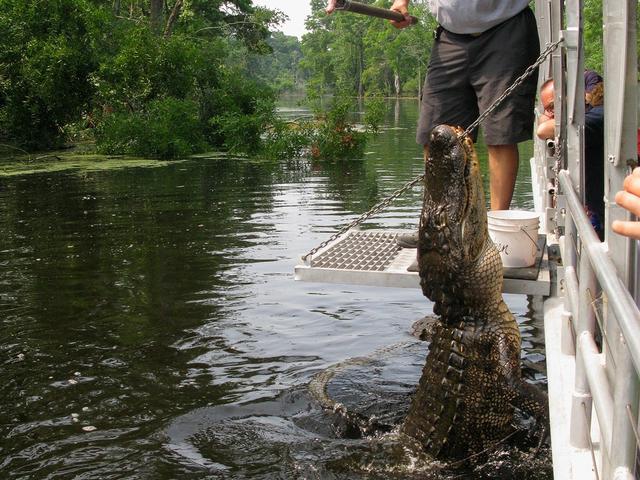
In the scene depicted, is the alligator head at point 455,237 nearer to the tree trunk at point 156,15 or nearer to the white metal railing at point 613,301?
the white metal railing at point 613,301

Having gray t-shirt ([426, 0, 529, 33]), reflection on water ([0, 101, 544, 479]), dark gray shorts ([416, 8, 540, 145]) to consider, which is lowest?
reflection on water ([0, 101, 544, 479])

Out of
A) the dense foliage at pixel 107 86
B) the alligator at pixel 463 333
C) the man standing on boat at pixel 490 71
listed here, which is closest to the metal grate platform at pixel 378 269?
the alligator at pixel 463 333

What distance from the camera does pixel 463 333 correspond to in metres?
3.62

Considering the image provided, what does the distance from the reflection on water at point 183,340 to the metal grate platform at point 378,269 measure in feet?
2.55

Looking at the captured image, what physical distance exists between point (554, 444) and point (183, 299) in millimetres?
4329

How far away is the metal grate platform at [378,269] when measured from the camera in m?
3.73

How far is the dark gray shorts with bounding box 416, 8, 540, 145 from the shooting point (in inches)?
170

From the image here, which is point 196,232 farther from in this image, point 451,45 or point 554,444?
point 554,444

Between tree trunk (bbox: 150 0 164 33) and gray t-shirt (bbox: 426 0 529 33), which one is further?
tree trunk (bbox: 150 0 164 33)

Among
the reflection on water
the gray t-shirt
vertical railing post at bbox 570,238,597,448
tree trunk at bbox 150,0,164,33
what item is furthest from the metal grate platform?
tree trunk at bbox 150,0,164,33

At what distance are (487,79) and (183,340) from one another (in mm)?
2647

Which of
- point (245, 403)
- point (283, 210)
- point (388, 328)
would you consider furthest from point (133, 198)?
point (245, 403)

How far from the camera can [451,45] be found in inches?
179

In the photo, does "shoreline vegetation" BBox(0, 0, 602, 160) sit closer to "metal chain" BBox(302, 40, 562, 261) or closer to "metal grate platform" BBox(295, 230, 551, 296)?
"metal grate platform" BBox(295, 230, 551, 296)
